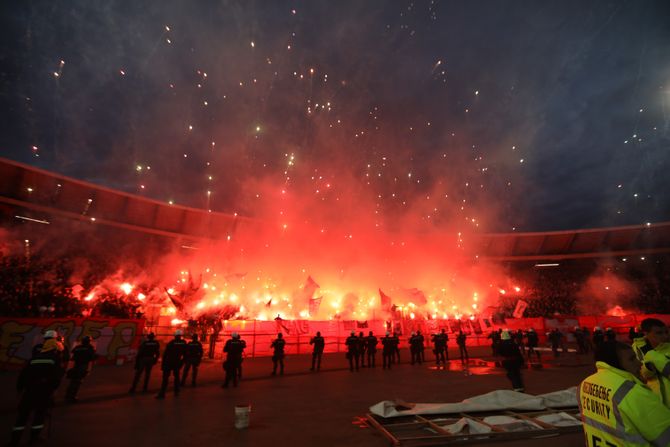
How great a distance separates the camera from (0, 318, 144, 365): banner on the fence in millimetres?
12602

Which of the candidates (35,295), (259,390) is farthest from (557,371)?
(35,295)

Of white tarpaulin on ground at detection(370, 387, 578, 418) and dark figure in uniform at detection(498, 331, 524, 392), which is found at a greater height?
dark figure in uniform at detection(498, 331, 524, 392)

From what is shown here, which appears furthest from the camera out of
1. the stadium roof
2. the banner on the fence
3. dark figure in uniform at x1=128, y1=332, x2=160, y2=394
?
the stadium roof

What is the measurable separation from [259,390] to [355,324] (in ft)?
37.8

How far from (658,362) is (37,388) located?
8.54m

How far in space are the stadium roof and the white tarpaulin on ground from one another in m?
26.9

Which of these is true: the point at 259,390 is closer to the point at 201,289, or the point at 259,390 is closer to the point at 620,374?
the point at 620,374

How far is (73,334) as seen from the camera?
13.8 m

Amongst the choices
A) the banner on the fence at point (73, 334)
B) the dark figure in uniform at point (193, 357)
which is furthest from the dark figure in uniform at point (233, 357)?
the banner on the fence at point (73, 334)

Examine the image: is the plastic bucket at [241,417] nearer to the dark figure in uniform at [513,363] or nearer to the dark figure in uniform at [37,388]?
the dark figure in uniform at [37,388]

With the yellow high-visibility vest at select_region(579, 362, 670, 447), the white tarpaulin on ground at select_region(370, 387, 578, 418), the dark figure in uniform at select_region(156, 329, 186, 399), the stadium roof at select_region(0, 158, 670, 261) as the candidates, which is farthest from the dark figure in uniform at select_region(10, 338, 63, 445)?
the stadium roof at select_region(0, 158, 670, 261)

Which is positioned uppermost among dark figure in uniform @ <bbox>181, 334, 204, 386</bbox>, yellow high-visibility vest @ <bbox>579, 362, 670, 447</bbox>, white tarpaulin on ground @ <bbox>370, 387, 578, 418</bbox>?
yellow high-visibility vest @ <bbox>579, 362, 670, 447</bbox>

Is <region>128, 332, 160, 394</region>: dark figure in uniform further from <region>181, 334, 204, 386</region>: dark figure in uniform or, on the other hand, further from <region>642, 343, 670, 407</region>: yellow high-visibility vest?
<region>642, 343, 670, 407</region>: yellow high-visibility vest

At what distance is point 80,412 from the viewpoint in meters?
7.68
